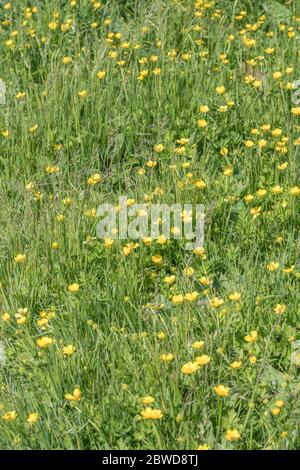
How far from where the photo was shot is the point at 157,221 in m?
4.18

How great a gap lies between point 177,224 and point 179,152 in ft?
2.13

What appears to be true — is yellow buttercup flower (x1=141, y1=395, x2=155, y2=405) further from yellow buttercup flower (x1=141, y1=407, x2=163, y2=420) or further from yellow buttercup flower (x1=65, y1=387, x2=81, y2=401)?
yellow buttercup flower (x1=65, y1=387, x2=81, y2=401)

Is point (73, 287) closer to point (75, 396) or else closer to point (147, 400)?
point (75, 396)

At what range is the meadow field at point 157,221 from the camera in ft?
10.6

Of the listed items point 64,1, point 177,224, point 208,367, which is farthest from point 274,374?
point 64,1

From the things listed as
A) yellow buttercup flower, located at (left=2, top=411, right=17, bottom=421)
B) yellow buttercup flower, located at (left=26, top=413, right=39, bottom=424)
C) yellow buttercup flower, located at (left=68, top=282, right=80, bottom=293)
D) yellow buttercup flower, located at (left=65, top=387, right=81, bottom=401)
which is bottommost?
yellow buttercup flower, located at (left=2, top=411, right=17, bottom=421)

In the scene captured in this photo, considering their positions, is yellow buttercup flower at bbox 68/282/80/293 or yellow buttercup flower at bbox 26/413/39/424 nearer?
yellow buttercup flower at bbox 26/413/39/424

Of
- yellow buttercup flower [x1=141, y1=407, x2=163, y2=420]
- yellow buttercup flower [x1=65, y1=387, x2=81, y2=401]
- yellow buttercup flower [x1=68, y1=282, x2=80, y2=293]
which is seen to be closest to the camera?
yellow buttercup flower [x1=141, y1=407, x2=163, y2=420]

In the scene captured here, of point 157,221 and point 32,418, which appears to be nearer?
point 32,418

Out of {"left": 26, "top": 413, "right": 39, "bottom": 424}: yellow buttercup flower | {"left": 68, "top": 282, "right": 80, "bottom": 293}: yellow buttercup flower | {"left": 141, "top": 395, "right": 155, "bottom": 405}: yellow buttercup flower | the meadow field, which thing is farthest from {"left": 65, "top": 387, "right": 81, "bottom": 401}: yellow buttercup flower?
{"left": 68, "top": 282, "right": 80, "bottom": 293}: yellow buttercup flower

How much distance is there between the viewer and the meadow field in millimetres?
3240

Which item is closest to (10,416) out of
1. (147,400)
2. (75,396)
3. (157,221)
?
(75,396)

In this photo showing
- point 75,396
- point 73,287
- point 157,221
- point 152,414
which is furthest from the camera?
point 157,221

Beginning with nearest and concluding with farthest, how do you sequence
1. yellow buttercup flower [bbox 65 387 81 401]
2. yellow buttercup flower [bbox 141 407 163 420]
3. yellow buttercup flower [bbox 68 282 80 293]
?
yellow buttercup flower [bbox 141 407 163 420] → yellow buttercup flower [bbox 65 387 81 401] → yellow buttercup flower [bbox 68 282 80 293]
